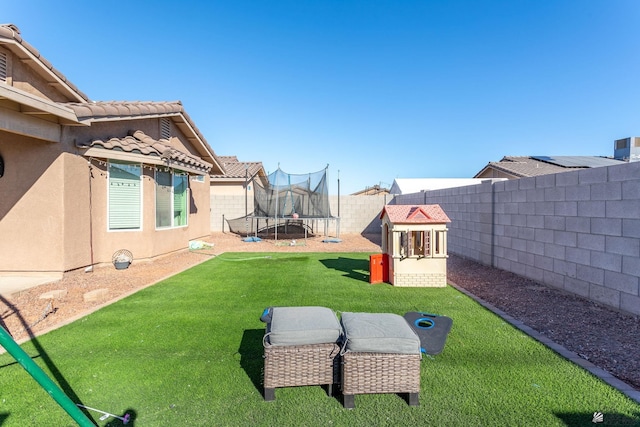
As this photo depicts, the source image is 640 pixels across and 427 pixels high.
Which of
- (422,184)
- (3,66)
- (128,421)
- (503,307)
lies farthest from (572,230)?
(422,184)

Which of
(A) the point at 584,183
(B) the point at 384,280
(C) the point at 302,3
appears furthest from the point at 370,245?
(C) the point at 302,3

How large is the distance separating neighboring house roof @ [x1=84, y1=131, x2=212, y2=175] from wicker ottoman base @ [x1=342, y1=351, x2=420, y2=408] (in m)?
7.26

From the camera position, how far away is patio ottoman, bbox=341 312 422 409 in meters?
2.44

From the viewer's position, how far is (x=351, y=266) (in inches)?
325

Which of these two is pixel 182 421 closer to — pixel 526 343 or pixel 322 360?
pixel 322 360

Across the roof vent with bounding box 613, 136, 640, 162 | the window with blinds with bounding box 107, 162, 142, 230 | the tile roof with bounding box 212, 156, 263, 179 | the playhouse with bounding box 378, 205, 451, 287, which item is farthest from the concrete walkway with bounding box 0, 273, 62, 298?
the roof vent with bounding box 613, 136, 640, 162

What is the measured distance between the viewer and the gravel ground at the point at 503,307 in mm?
3398

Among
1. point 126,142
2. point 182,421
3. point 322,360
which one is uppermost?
point 126,142

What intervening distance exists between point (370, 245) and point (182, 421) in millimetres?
10529

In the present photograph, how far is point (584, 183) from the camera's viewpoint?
497cm

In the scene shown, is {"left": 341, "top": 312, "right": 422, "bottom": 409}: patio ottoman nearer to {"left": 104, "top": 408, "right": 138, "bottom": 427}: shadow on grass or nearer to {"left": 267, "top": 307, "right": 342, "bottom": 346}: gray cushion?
{"left": 267, "top": 307, "right": 342, "bottom": 346}: gray cushion

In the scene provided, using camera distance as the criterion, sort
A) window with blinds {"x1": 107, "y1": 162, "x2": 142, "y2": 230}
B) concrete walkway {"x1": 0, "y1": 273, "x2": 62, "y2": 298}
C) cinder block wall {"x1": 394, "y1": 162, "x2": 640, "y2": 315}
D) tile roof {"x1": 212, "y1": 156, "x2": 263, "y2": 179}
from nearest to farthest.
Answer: cinder block wall {"x1": 394, "y1": 162, "x2": 640, "y2": 315}
concrete walkway {"x1": 0, "y1": 273, "x2": 62, "y2": 298}
window with blinds {"x1": 107, "y1": 162, "x2": 142, "y2": 230}
tile roof {"x1": 212, "y1": 156, "x2": 263, "y2": 179}

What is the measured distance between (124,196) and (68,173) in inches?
55.9

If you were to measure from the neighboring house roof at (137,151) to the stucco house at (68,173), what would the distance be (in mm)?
22
